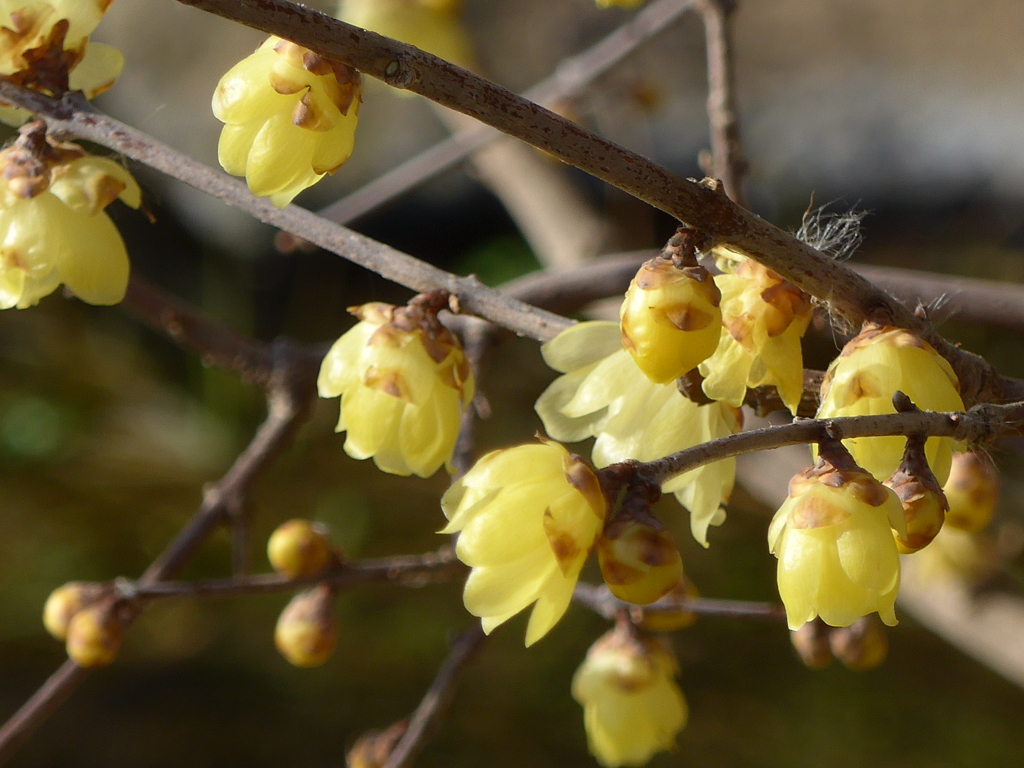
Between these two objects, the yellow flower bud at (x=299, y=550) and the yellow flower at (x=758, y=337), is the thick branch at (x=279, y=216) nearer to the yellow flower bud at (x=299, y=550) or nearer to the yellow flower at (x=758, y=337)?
the yellow flower at (x=758, y=337)

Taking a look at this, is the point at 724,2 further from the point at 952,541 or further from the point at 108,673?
the point at 108,673

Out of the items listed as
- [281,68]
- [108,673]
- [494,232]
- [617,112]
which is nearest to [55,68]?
[281,68]

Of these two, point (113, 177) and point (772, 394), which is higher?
point (113, 177)

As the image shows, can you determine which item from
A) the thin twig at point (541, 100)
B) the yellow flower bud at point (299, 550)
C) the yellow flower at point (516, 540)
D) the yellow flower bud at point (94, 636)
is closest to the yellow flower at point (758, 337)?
the yellow flower at point (516, 540)

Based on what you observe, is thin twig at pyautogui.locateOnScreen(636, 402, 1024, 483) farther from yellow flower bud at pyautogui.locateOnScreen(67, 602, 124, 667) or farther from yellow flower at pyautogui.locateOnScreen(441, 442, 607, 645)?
yellow flower bud at pyautogui.locateOnScreen(67, 602, 124, 667)

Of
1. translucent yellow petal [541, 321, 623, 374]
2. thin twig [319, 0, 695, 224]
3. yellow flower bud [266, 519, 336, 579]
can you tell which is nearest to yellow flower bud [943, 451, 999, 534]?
translucent yellow petal [541, 321, 623, 374]
